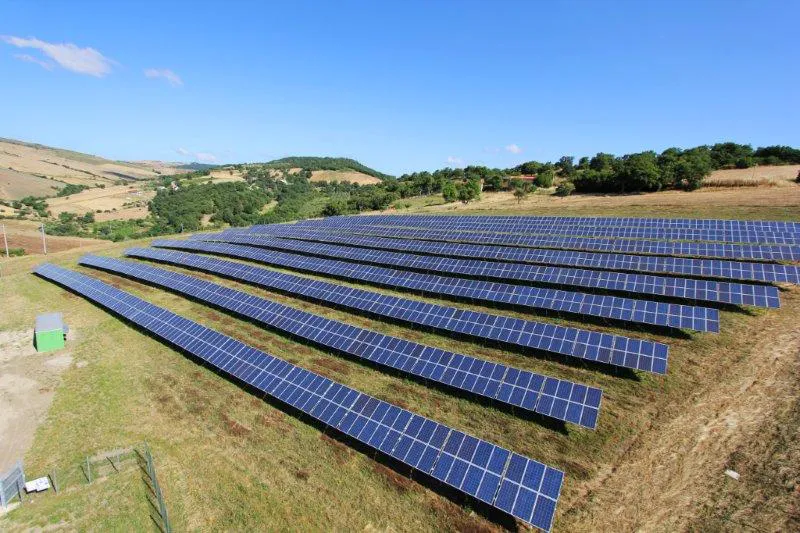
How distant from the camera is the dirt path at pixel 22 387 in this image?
23.6 meters

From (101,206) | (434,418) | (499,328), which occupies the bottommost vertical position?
(434,418)

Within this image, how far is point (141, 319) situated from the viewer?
38.2 meters

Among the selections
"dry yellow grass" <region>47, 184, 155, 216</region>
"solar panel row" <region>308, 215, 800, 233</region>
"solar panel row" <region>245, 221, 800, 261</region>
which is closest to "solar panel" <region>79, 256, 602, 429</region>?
"solar panel row" <region>245, 221, 800, 261</region>

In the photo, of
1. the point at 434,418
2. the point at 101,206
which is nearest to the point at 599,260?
the point at 434,418

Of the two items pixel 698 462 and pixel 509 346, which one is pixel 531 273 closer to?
pixel 509 346

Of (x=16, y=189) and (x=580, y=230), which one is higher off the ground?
(x=16, y=189)

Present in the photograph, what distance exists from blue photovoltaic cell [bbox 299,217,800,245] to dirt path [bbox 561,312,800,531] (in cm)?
2525

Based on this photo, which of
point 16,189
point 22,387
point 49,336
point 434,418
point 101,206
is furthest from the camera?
point 16,189

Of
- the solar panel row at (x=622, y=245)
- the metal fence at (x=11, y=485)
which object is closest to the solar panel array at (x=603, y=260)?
the solar panel row at (x=622, y=245)

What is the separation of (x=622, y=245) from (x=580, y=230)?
1114 centimetres

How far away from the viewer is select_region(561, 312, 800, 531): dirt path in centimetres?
1583

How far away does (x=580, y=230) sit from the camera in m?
57.6

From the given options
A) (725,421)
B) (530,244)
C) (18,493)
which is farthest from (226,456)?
(530,244)

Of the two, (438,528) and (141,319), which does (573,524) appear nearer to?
(438,528)
